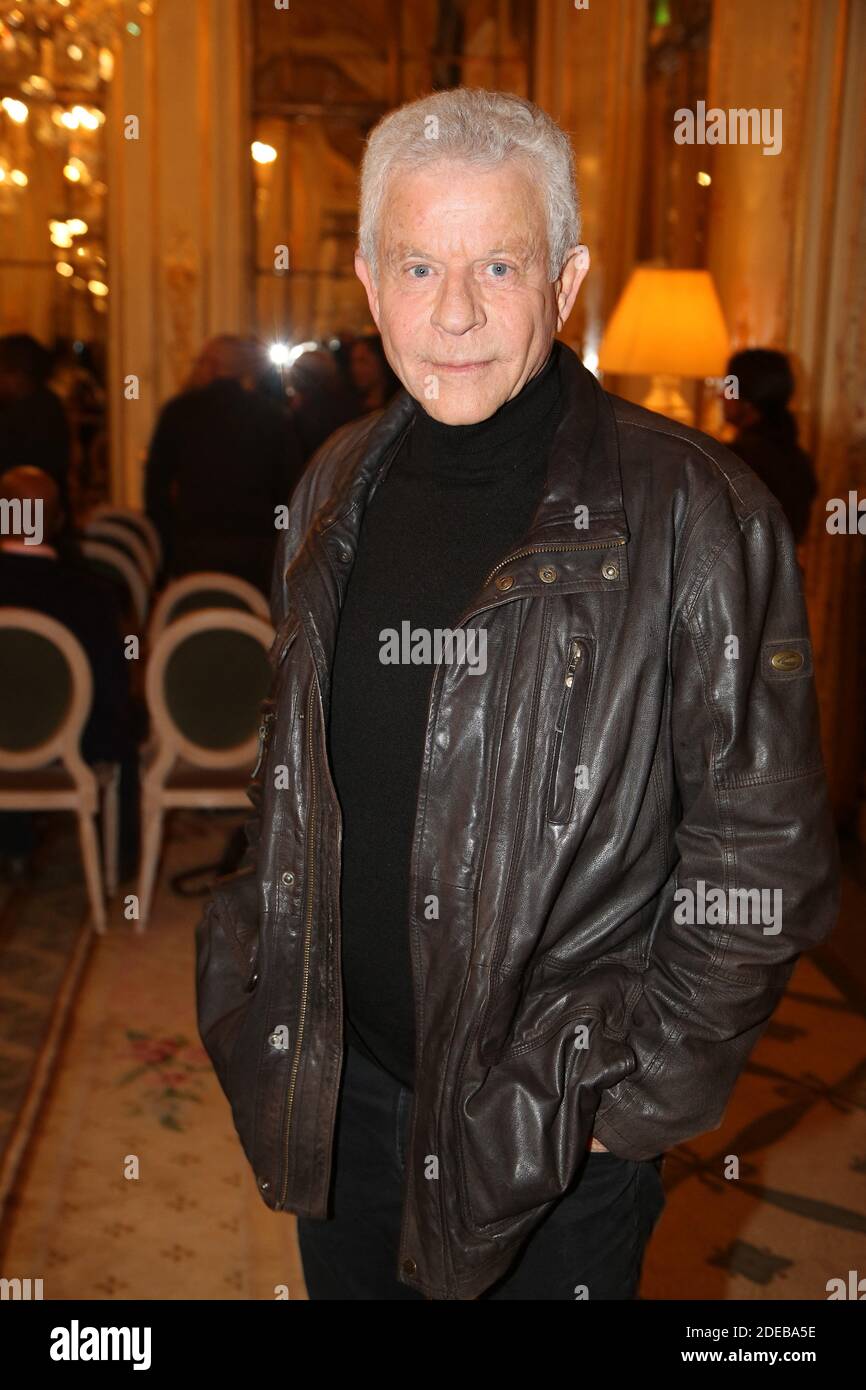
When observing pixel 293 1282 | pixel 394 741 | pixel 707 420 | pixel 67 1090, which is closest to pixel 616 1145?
pixel 394 741

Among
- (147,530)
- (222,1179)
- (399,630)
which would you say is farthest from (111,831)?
(399,630)

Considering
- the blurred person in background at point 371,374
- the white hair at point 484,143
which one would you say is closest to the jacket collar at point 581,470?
the white hair at point 484,143

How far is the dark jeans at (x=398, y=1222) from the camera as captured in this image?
1420 millimetres

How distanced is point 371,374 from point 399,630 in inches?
248

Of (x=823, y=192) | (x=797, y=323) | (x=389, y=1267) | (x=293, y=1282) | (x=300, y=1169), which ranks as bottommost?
(x=293, y=1282)

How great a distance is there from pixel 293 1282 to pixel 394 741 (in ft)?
5.79

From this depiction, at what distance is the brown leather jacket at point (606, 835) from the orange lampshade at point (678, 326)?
424cm

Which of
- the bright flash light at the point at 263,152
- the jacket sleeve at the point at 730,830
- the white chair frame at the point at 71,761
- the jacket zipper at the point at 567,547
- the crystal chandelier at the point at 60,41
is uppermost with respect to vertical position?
the crystal chandelier at the point at 60,41

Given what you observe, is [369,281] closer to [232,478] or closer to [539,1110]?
[539,1110]

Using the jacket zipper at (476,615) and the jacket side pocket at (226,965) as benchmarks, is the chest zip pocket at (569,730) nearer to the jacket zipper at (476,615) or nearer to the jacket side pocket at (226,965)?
the jacket zipper at (476,615)

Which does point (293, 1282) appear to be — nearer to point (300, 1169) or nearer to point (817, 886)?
point (300, 1169)

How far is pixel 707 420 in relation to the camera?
21.0 feet

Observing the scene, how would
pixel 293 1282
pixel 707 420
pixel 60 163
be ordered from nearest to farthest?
1. pixel 293 1282
2. pixel 707 420
3. pixel 60 163

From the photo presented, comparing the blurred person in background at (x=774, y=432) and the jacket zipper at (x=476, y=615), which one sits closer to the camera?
the jacket zipper at (x=476, y=615)
